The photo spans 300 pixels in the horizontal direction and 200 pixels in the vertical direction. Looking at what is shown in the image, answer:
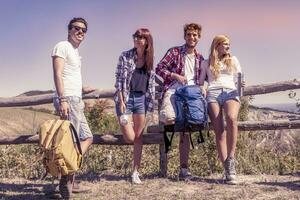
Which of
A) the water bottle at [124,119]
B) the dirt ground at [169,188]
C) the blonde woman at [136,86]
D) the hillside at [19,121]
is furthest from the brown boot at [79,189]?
the hillside at [19,121]

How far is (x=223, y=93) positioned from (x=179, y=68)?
2.00ft

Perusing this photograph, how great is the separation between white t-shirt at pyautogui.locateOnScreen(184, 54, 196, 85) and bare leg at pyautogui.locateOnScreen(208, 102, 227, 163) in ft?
1.29

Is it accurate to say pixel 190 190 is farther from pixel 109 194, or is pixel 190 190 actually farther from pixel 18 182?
pixel 18 182

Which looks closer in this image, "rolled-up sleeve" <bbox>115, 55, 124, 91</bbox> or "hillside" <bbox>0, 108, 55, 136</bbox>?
"rolled-up sleeve" <bbox>115, 55, 124, 91</bbox>

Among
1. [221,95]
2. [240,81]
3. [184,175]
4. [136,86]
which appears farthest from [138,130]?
[240,81]

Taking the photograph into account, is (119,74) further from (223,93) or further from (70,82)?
(223,93)

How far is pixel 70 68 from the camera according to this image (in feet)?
17.3

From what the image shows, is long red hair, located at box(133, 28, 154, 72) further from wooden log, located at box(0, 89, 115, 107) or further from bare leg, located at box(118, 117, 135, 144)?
wooden log, located at box(0, 89, 115, 107)

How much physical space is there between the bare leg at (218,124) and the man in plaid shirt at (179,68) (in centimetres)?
37

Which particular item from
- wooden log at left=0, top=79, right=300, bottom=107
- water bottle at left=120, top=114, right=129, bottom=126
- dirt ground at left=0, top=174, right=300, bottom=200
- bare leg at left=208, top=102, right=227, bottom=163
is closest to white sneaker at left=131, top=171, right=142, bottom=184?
dirt ground at left=0, top=174, right=300, bottom=200

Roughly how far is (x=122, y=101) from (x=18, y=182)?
6.50 ft

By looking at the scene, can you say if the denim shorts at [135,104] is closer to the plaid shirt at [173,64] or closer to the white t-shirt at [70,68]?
the plaid shirt at [173,64]

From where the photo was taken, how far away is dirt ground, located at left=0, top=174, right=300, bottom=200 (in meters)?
5.56

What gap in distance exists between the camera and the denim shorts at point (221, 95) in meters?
5.97
